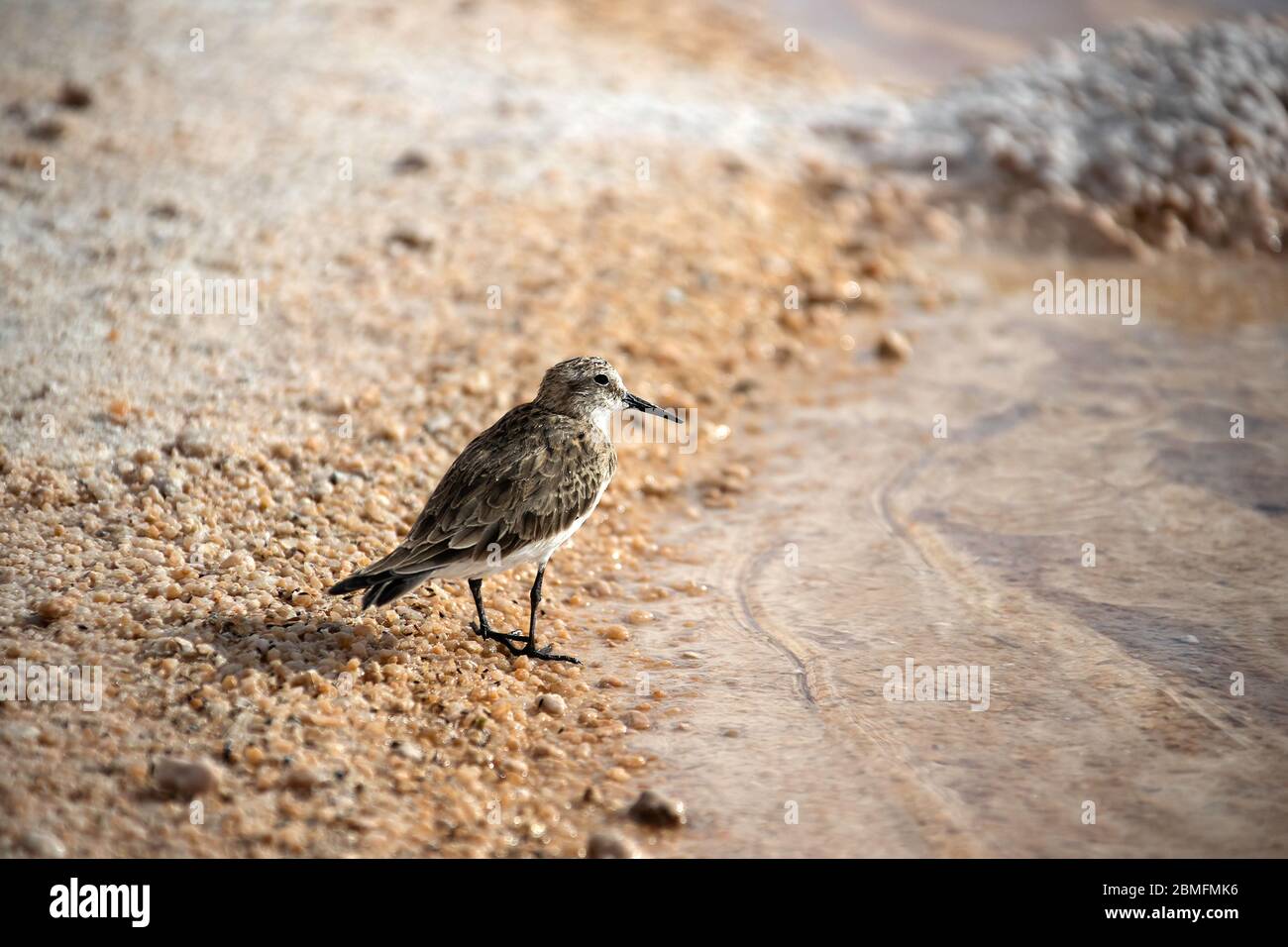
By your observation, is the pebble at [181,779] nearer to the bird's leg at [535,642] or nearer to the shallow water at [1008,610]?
the bird's leg at [535,642]

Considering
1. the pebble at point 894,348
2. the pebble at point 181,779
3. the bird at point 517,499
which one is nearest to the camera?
the pebble at point 181,779

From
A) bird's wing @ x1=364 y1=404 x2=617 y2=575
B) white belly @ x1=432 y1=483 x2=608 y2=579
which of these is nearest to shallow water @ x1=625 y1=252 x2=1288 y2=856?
white belly @ x1=432 y1=483 x2=608 y2=579

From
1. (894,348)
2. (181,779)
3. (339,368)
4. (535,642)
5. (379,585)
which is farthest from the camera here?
(894,348)

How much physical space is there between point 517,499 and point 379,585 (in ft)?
2.59

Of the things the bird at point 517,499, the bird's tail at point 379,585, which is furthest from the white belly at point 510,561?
the bird's tail at point 379,585

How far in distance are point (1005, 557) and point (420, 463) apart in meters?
3.57

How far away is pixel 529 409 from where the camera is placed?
21.1 ft

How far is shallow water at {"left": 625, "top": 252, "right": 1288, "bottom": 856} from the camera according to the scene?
5.24 m

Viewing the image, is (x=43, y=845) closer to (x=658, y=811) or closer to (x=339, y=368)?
(x=658, y=811)

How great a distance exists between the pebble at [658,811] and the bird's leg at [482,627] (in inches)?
54.4

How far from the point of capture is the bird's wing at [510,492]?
18.8 ft

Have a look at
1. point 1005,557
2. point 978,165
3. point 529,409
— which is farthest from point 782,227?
point 529,409

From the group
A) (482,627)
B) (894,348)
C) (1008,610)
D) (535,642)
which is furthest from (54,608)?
(894,348)

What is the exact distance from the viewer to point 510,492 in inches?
232
